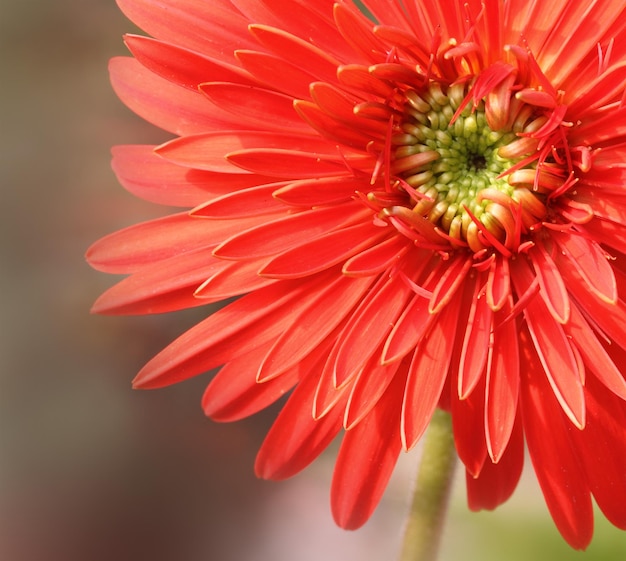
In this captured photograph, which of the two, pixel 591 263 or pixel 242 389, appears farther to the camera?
pixel 242 389

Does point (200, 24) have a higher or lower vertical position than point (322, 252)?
higher

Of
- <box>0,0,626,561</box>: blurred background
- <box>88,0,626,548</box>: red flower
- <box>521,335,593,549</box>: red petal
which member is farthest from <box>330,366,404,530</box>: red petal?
<box>0,0,626,561</box>: blurred background

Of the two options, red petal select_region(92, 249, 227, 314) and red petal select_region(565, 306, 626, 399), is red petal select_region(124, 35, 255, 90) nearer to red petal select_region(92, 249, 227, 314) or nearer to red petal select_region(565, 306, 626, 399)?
red petal select_region(92, 249, 227, 314)

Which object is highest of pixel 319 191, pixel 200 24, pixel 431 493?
pixel 200 24

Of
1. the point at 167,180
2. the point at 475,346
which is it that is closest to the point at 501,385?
the point at 475,346

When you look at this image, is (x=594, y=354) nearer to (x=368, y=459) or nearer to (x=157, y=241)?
(x=368, y=459)

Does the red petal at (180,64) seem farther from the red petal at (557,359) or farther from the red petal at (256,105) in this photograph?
the red petal at (557,359)

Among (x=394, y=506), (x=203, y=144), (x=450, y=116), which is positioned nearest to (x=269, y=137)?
(x=203, y=144)
